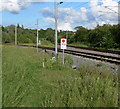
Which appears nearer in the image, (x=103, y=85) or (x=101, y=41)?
(x=103, y=85)

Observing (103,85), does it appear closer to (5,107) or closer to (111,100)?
(111,100)

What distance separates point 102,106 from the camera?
429cm

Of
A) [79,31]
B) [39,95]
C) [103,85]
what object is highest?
[79,31]

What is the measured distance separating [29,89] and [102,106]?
2.84 metres

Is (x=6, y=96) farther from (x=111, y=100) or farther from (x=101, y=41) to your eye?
(x=101, y=41)

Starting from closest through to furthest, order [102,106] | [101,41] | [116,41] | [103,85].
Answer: [102,106]
[103,85]
[116,41]
[101,41]

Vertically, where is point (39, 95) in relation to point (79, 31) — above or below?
below

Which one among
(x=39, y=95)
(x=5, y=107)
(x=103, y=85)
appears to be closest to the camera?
(x=5, y=107)

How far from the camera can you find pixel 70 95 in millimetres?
4895

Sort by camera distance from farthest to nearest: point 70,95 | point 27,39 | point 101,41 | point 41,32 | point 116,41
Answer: point 41,32, point 27,39, point 101,41, point 116,41, point 70,95

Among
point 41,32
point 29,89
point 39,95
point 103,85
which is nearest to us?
point 103,85

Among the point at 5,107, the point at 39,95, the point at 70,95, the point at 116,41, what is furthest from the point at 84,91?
the point at 116,41

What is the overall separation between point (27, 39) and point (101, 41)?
5229 centimetres

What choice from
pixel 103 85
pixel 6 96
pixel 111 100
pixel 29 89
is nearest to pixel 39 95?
pixel 29 89
